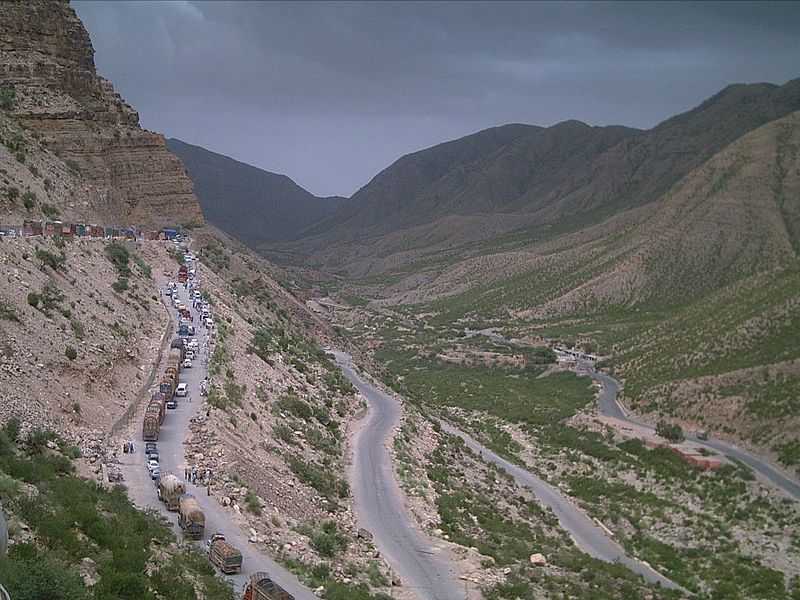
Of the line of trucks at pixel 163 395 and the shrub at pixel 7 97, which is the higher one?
the shrub at pixel 7 97

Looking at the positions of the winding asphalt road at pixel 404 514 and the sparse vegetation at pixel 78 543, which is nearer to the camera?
the sparse vegetation at pixel 78 543

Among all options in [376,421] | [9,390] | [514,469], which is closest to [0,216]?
[9,390]

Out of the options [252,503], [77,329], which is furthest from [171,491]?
[77,329]

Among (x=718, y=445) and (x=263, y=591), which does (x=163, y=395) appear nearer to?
(x=263, y=591)

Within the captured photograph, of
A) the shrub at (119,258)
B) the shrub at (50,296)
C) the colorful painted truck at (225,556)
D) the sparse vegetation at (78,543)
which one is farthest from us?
the shrub at (119,258)

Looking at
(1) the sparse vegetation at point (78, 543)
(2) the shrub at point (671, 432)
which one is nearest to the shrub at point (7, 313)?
(1) the sparse vegetation at point (78, 543)

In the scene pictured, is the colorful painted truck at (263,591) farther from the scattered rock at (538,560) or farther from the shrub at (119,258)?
the shrub at (119,258)

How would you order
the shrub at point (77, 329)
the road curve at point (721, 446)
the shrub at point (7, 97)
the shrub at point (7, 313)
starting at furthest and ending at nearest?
1. the shrub at point (7, 97)
2. the road curve at point (721, 446)
3. the shrub at point (77, 329)
4. the shrub at point (7, 313)

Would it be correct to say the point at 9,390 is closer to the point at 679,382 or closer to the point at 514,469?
the point at 514,469
